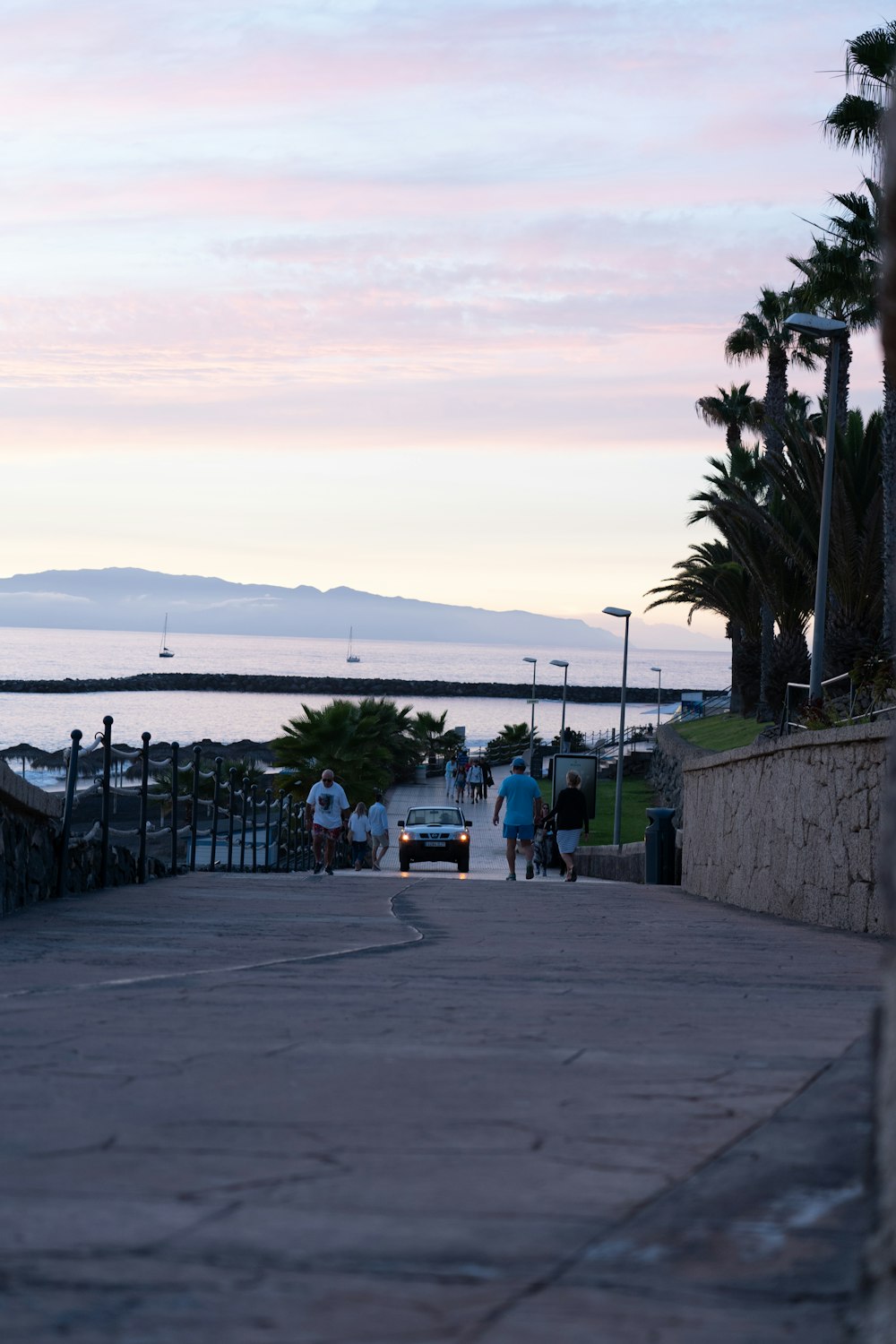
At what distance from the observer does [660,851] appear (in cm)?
2345

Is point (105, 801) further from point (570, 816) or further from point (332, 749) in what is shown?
point (332, 749)

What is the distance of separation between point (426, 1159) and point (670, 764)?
53355mm

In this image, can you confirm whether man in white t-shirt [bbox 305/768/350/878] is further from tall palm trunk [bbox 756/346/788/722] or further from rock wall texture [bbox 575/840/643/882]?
tall palm trunk [bbox 756/346/788/722]

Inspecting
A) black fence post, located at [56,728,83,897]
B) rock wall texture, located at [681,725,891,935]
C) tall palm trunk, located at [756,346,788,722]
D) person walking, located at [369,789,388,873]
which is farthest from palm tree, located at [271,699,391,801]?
black fence post, located at [56,728,83,897]

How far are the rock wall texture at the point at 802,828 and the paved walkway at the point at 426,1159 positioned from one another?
15.6 feet

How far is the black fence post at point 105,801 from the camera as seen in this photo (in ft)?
42.3

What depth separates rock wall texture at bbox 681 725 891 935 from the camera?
11398mm

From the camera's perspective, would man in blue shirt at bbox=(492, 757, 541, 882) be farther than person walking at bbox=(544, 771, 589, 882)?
No

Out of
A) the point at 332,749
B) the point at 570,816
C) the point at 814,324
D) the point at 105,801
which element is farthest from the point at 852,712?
the point at 332,749

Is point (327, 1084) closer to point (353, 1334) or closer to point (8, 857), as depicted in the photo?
point (353, 1334)

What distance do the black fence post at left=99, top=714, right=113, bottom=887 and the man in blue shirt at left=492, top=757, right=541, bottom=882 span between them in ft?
25.7

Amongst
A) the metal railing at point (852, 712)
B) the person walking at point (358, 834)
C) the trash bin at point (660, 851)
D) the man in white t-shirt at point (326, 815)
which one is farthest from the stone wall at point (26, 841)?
the person walking at point (358, 834)

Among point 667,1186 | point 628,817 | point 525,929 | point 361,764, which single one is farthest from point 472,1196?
point 628,817

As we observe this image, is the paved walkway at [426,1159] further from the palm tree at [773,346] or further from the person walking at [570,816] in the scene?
the palm tree at [773,346]
